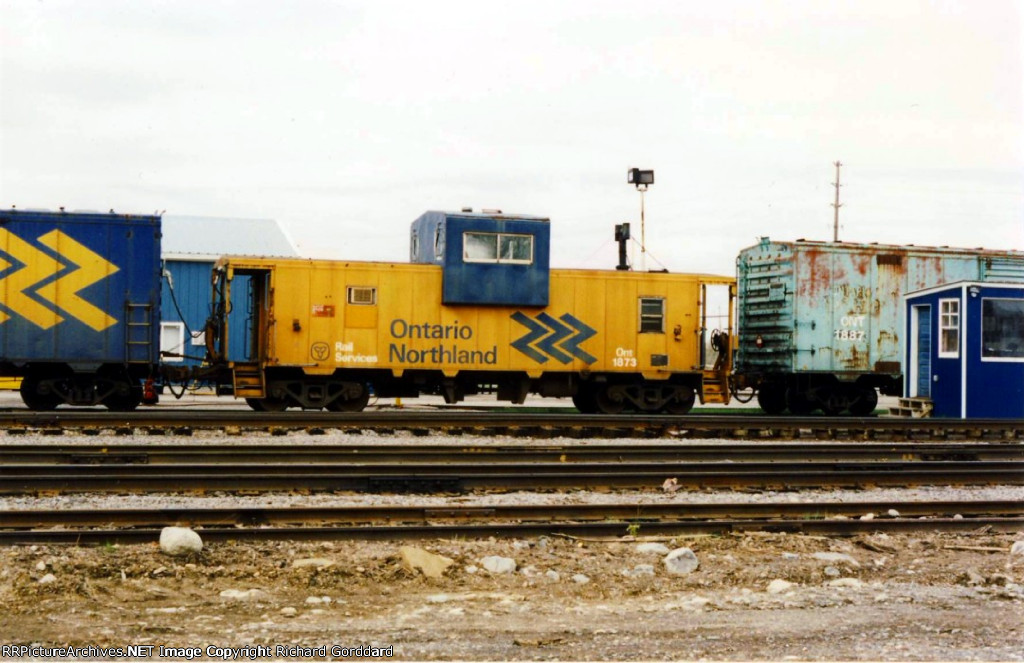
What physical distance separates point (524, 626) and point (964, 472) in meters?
8.06

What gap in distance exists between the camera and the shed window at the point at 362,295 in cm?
1903

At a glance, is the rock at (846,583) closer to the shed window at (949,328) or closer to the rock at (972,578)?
the rock at (972,578)

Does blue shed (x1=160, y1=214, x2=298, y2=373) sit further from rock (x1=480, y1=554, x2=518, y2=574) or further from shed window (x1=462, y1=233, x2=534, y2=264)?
rock (x1=480, y1=554, x2=518, y2=574)

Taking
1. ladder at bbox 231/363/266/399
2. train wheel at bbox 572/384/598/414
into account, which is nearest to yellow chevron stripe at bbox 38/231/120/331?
ladder at bbox 231/363/266/399

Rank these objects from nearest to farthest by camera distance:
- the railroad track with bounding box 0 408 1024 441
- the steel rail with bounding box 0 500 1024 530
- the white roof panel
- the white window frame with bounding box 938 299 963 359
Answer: the steel rail with bounding box 0 500 1024 530, the railroad track with bounding box 0 408 1024 441, the white window frame with bounding box 938 299 963 359, the white roof panel

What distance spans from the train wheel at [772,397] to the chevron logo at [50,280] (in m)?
13.6

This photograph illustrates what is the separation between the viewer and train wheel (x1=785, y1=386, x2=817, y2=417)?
867 inches

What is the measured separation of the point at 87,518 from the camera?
336 inches

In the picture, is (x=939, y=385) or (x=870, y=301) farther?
(x=870, y=301)

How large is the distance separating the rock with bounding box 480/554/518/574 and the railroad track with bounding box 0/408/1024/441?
809 cm

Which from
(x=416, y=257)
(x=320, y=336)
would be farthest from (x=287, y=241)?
(x=320, y=336)

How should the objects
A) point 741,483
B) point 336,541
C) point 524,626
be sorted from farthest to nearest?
1. point 741,483
2. point 336,541
3. point 524,626

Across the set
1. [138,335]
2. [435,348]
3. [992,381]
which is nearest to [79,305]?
[138,335]

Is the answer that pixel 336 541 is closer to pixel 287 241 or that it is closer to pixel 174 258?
pixel 174 258
